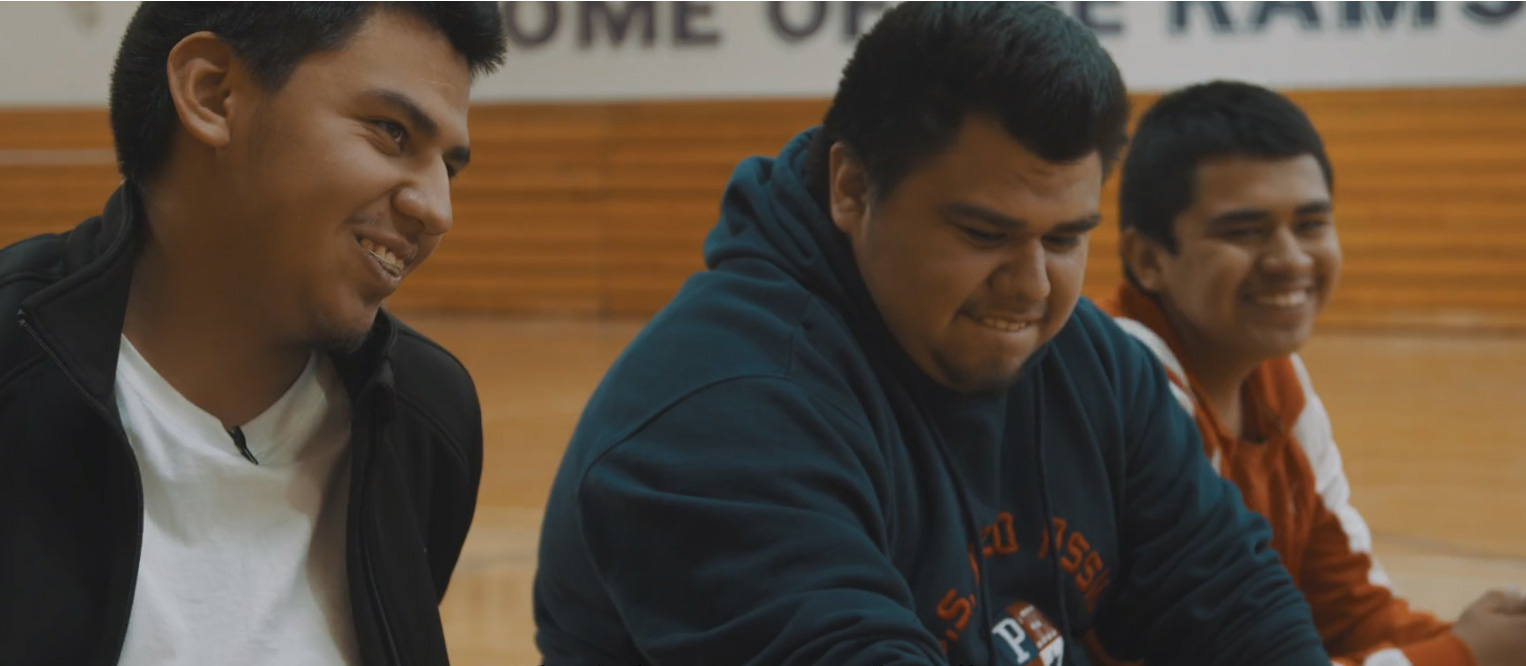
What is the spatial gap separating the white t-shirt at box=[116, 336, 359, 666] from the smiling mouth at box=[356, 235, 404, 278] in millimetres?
182

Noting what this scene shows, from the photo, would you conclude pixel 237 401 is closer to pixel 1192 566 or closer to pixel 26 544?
pixel 26 544

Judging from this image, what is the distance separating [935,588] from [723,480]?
31 cm

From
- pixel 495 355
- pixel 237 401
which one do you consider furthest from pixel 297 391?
pixel 495 355

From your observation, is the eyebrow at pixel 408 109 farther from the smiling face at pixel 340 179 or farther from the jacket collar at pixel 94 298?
the jacket collar at pixel 94 298

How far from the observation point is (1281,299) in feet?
7.89

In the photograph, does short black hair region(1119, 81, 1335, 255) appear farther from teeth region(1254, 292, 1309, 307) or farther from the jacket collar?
the jacket collar

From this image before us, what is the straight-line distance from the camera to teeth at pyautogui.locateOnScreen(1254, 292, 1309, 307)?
2.40m

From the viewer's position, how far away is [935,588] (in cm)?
160

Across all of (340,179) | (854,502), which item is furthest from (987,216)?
(340,179)

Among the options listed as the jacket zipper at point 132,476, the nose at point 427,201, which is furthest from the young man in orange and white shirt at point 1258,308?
the jacket zipper at point 132,476

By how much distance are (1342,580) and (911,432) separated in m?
1.11

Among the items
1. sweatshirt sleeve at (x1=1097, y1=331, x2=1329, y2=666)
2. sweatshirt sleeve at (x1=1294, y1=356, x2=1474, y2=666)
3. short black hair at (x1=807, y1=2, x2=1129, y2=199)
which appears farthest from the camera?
sweatshirt sleeve at (x1=1294, y1=356, x2=1474, y2=666)

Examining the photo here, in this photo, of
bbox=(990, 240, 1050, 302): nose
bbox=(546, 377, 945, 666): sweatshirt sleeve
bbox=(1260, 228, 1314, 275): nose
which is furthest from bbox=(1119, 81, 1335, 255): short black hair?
bbox=(546, 377, 945, 666): sweatshirt sleeve

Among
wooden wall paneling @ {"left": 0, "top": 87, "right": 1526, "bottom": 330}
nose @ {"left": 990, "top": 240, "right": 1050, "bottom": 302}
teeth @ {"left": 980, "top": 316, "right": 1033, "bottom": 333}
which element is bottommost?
wooden wall paneling @ {"left": 0, "top": 87, "right": 1526, "bottom": 330}
